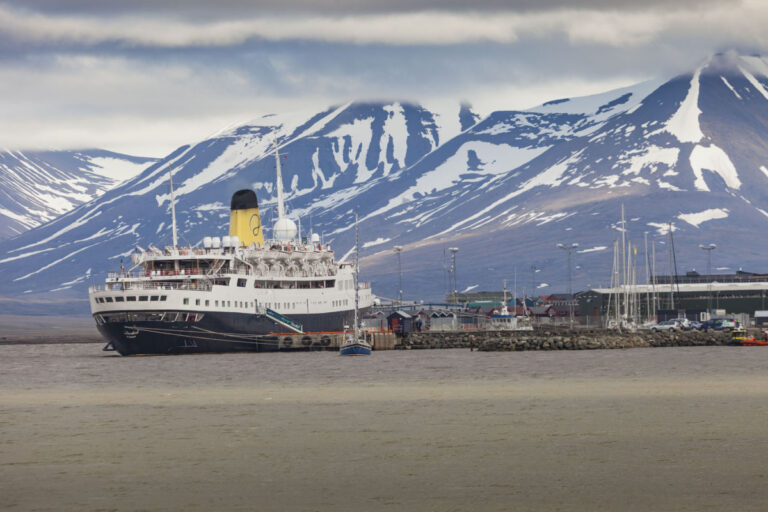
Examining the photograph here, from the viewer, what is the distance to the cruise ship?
5059 inches

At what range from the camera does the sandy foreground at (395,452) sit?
36.3 meters

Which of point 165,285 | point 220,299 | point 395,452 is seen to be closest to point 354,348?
point 220,299

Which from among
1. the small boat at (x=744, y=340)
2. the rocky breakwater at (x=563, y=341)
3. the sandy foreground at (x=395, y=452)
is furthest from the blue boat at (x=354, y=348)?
the sandy foreground at (x=395, y=452)

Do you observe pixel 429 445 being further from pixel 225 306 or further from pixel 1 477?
pixel 225 306

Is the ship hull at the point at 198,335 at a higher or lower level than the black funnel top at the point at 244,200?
lower

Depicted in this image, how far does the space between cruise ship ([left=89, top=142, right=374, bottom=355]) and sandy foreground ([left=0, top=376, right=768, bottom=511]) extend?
57833 mm

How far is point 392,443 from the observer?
4747cm

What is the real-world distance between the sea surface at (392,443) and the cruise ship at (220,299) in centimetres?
3971

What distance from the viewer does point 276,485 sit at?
3875cm

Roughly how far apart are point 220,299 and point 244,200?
3261cm

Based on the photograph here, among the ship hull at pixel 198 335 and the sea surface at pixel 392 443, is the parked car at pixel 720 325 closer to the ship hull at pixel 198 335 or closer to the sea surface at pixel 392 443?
the ship hull at pixel 198 335

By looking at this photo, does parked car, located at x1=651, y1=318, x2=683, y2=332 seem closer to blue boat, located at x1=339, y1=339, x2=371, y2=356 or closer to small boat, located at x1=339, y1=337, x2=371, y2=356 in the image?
small boat, located at x1=339, y1=337, x2=371, y2=356

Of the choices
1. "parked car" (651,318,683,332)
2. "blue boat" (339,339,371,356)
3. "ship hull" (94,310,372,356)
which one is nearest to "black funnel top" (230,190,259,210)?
"ship hull" (94,310,372,356)

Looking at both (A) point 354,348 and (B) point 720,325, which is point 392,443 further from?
(B) point 720,325
